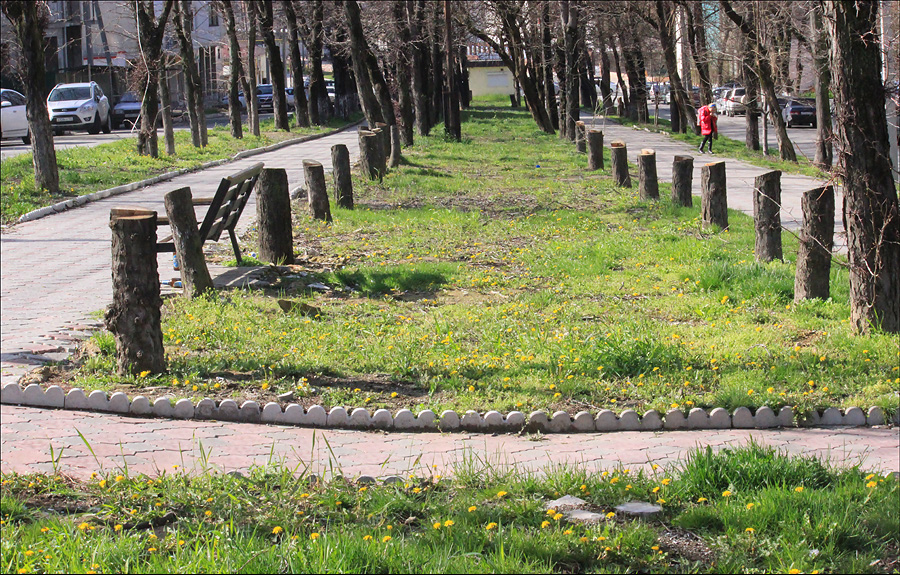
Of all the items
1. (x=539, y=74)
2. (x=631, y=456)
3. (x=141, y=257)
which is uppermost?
(x=539, y=74)

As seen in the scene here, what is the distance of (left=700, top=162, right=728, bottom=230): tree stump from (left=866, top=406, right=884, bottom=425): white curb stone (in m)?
6.78

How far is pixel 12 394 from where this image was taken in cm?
594

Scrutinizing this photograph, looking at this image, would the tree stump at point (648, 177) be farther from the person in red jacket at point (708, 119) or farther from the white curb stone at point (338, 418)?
the person in red jacket at point (708, 119)

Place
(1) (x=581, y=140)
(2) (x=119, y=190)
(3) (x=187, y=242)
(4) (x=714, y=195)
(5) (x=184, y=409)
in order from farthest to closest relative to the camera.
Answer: (1) (x=581, y=140)
(2) (x=119, y=190)
(4) (x=714, y=195)
(3) (x=187, y=242)
(5) (x=184, y=409)

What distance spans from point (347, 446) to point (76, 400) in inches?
70.7

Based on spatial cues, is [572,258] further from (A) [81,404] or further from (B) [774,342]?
(A) [81,404]

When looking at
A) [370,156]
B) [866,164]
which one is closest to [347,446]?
[866,164]

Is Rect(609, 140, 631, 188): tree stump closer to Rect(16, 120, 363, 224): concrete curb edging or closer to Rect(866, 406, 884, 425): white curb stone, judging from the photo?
Rect(16, 120, 363, 224): concrete curb edging

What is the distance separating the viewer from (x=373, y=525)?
404 centimetres

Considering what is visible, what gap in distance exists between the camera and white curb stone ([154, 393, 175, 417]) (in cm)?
570

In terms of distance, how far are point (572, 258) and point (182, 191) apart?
432 cm

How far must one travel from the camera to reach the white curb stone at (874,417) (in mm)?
5523

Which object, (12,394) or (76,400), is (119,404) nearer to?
(76,400)

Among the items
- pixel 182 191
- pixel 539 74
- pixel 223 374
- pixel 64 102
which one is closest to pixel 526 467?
pixel 223 374
